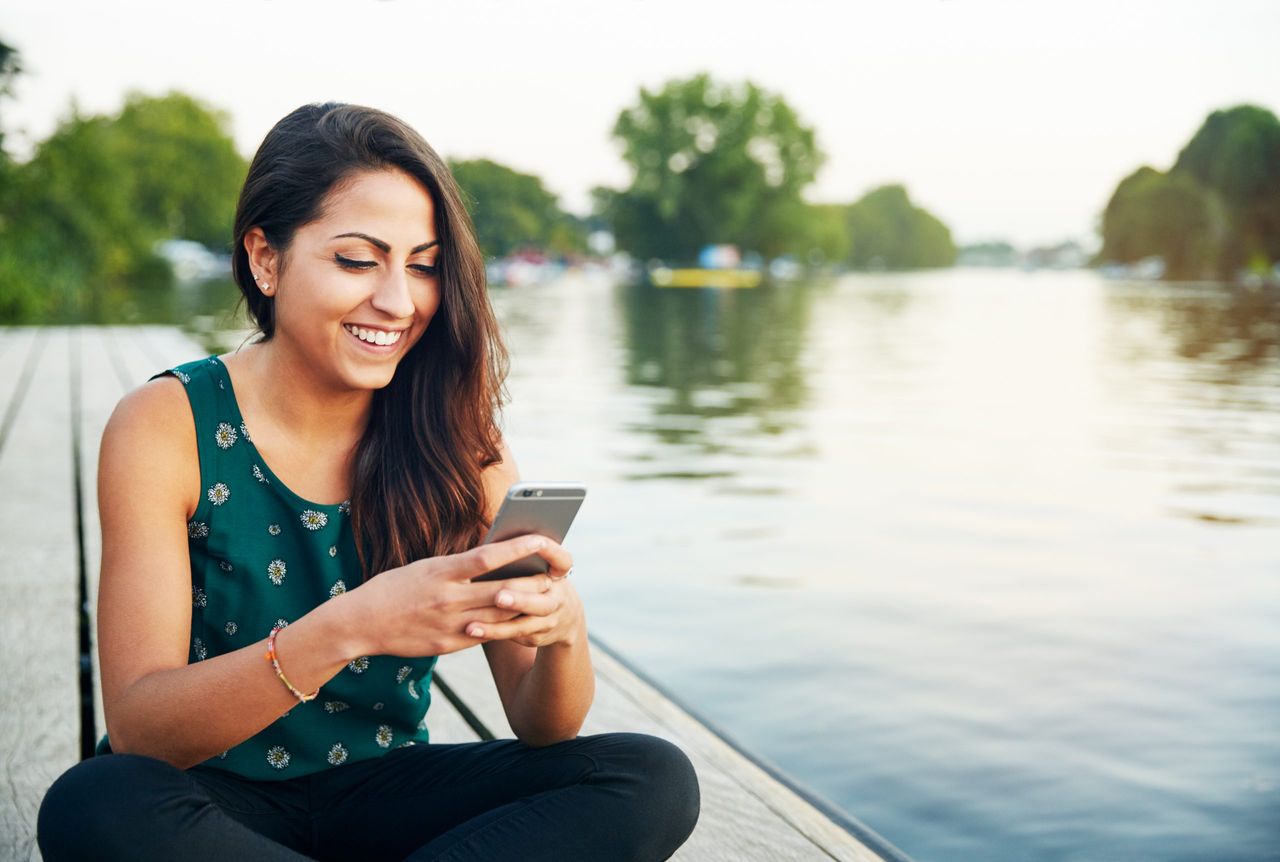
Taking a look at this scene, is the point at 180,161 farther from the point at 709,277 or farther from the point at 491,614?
the point at 491,614

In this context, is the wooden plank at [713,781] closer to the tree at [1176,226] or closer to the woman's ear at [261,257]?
the woman's ear at [261,257]

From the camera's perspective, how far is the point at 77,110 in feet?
96.0

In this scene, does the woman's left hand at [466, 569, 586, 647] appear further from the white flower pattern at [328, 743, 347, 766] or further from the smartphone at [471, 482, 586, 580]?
the white flower pattern at [328, 743, 347, 766]

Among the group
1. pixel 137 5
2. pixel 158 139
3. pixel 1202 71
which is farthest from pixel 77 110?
pixel 1202 71

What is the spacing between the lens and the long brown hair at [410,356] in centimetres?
198

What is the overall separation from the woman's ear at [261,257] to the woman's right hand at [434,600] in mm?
609

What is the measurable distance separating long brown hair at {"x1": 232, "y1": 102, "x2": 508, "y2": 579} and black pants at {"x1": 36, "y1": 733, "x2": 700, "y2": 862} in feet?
1.16

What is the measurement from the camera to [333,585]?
204 centimetres

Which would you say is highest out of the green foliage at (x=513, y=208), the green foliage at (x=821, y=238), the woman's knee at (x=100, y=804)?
the green foliage at (x=513, y=208)

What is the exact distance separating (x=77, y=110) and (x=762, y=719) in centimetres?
2926

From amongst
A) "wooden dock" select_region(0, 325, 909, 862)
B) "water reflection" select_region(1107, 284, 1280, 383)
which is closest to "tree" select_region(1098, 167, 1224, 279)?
"water reflection" select_region(1107, 284, 1280, 383)

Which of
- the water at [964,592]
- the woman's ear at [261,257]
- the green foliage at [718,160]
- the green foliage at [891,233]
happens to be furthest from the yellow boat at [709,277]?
the green foliage at [891,233]

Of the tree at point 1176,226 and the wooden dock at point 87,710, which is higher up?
the tree at point 1176,226

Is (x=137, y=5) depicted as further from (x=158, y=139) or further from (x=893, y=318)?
(x=158, y=139)
